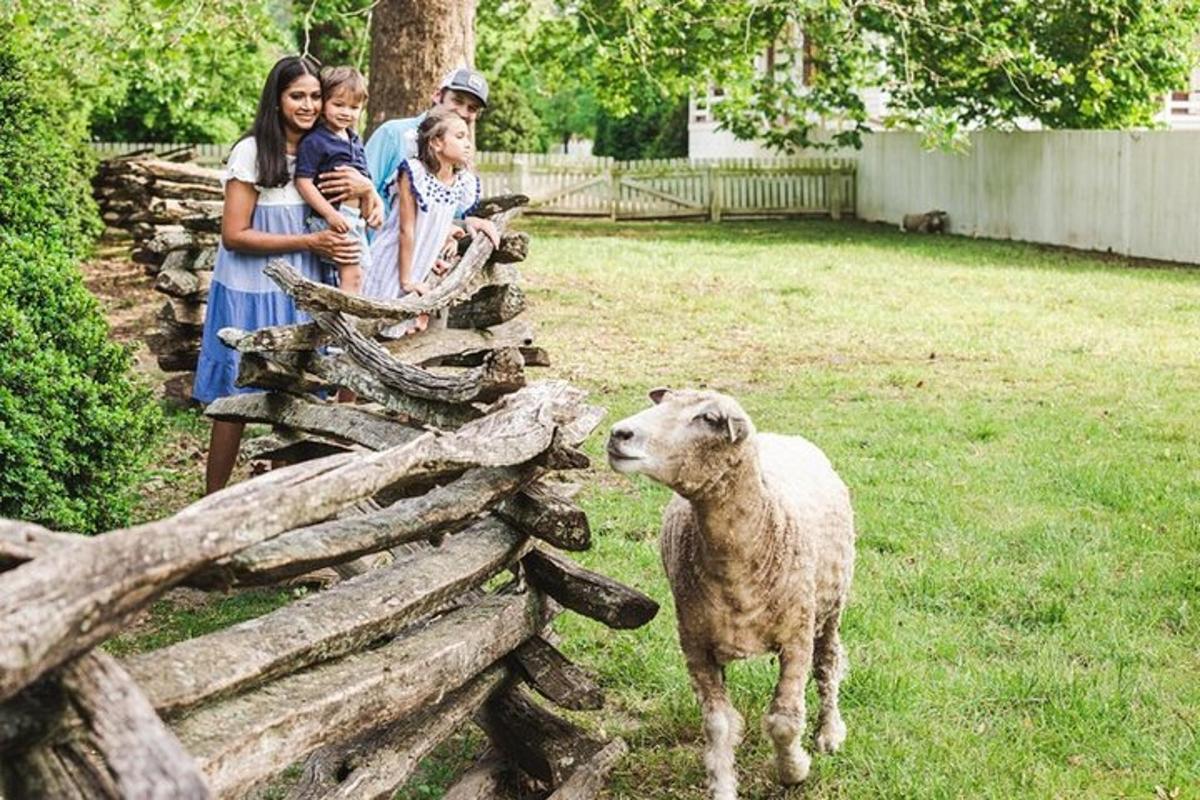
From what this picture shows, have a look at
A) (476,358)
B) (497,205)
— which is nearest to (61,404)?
(476,358)

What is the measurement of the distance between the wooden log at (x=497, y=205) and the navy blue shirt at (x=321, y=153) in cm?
160

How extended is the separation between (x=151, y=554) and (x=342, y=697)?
99 centimetres

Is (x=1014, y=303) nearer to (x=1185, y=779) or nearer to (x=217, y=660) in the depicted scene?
(x=1185, y=779)

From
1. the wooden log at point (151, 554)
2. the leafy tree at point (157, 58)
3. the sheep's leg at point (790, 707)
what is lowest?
the sheep's leg at point (790, 707)

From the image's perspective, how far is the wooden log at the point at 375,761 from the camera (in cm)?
384

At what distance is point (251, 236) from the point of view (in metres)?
6.91

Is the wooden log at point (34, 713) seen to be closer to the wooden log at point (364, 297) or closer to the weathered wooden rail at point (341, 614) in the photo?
the weathered wooden rail at point (341, 614)

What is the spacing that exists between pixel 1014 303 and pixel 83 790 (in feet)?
49.7

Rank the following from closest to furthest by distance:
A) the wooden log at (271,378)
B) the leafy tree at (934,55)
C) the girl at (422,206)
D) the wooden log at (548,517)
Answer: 1. the wooden log at (548,517)
2. the wooden log at (271,378)
3. the girl at (422,206)
4. the leafy tree at (934,55)

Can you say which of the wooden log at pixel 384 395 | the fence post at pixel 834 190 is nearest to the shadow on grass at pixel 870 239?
the fence post at pixel 834 190

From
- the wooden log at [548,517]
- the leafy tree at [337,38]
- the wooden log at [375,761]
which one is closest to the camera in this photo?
the wooden log at [375,761]

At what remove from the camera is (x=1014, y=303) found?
54.4 feet

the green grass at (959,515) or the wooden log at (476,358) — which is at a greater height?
the wooden log at (476,358)

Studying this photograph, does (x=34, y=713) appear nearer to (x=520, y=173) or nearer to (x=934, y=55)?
(x=934, y=55)
